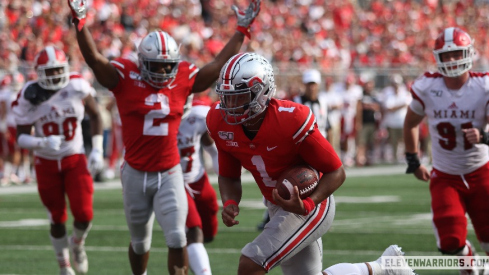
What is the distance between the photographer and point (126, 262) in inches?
338

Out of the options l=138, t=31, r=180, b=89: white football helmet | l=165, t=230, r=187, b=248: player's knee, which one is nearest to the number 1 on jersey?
l=165, t=230, r=187, b=248: player's knee

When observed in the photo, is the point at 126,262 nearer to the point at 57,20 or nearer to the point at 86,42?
the point at 86,42

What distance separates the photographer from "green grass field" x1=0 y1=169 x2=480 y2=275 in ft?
28.3

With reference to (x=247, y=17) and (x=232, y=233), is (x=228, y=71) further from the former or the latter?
(x=232, y=233)

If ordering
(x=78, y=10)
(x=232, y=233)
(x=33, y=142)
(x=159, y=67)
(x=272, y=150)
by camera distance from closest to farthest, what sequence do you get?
(x=272, y=150) → (x=78, y=10) → (x=159, y=67) → (x=33, y=142) → (x=232, y=233)

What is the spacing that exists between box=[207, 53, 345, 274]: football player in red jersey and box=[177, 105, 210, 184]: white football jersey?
2.62 m

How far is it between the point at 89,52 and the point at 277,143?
2191 mm

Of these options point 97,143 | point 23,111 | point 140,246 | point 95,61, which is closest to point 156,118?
point 95,61

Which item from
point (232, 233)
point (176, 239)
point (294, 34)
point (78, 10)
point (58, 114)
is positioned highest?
point (78, 10)

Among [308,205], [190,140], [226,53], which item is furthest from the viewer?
[190,140]

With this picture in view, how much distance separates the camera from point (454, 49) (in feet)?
23.2

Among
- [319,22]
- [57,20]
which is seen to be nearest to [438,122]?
[57,20]

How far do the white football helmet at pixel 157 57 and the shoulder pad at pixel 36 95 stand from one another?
5.97 feet

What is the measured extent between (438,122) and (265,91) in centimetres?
240
